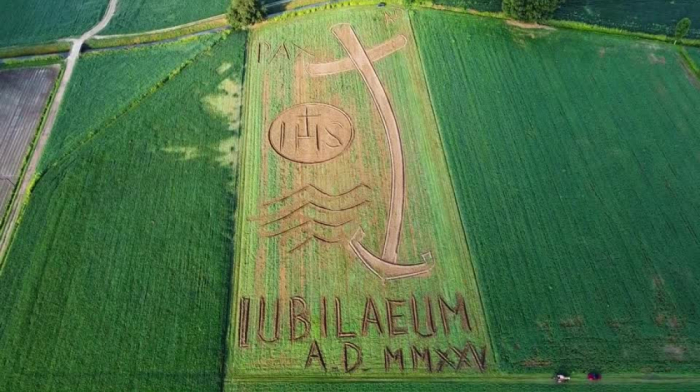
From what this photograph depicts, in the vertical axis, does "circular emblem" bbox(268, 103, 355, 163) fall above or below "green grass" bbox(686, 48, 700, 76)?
below

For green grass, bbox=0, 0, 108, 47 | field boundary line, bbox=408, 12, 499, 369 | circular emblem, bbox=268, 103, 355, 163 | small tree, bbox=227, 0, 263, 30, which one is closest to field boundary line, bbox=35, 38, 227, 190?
small tree, bbox=227, 0, 263, 30

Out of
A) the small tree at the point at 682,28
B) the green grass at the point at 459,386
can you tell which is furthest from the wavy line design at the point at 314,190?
the small tree at the point at 682,28

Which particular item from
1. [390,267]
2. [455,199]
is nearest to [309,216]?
[390,267]

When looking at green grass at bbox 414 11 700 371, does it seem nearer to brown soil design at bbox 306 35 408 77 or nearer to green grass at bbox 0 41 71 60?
brown soil design at bbox 306 35 408 77

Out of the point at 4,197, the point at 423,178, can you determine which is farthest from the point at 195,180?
the point at 423,178

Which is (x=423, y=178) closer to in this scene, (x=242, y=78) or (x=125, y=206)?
(x=242, y=78)

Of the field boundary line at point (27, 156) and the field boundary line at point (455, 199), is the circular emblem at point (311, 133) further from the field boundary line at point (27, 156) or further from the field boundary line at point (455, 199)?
the field boundary line at point (27, 156)
